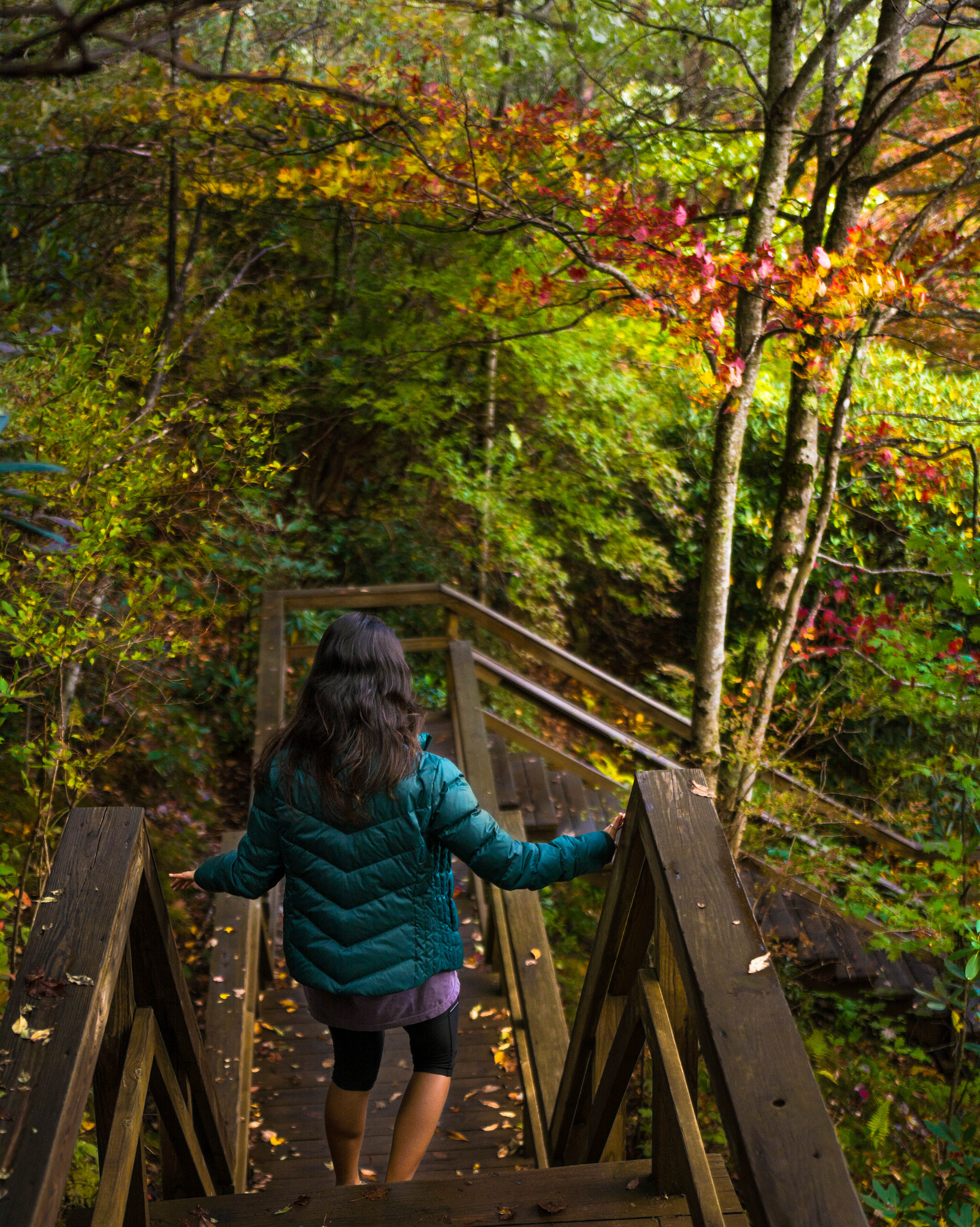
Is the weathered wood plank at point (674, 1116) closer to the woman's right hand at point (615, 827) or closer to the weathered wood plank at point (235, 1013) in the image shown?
the woman's right hand at point (615, 827)

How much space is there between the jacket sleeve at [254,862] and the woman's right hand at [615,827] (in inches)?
29.8

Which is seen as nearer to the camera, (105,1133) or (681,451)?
(105,1133)

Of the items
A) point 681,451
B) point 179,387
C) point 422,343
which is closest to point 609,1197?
point 179,387

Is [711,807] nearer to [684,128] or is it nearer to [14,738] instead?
[14,738]

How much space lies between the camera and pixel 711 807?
5.19ft

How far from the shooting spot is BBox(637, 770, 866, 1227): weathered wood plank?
1.12 metres

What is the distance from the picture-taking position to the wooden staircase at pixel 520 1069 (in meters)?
1.20

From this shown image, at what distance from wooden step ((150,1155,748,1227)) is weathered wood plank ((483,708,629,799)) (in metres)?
3.81

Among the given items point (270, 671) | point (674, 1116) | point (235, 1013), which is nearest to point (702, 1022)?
point (674, 1116)

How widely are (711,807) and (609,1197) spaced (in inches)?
36.5

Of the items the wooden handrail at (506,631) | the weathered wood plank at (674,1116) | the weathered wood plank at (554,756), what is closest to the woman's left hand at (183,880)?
the weathered wood plank at (674,1116)

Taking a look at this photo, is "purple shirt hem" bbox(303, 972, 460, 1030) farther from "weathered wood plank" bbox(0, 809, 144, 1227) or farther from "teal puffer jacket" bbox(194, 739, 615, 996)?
"weathered wood plank" bbox(0, 809, 144, 1227)

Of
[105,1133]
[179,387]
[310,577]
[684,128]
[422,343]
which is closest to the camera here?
[105,1133]

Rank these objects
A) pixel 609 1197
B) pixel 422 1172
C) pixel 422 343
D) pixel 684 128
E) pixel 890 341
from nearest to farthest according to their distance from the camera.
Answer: pixel 609 1197
pixel 422 1172
pixel 684 128
pixel 422 343
pixel 890 341
